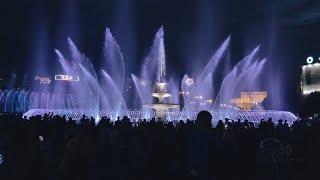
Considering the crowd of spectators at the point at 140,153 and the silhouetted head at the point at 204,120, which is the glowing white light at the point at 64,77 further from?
the silhouetted head at the point at 204,120

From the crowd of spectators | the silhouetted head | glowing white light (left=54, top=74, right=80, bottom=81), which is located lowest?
the crowd of spectators

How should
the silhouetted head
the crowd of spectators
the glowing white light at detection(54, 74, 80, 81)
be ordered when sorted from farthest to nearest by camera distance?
the glowing white light at detection(54, 74, 80, 81)
the crowd of spectators
the silhouetted head

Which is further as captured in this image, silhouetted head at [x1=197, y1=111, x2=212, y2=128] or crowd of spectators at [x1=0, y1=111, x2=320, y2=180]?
crowd of spectators at [x1=0, y1=111, x2=320, y2=180]

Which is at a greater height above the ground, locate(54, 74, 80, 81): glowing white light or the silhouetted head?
locate(54, 74, 80, 81): glowing white light

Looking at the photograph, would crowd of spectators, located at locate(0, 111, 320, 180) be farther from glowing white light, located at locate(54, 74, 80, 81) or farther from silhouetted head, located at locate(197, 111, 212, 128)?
glowing white light, located at locate(54, 74, 80, 81)

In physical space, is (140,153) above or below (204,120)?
below

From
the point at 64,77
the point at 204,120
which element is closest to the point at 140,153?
the point at 204,120

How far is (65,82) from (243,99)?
74866mm

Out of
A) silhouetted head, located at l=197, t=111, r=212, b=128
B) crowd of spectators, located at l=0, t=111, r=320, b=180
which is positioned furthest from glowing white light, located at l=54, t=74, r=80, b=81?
silhouetted head, located at l=197, t=111, r=212, b=128

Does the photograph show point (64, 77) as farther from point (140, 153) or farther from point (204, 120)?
point (204, 120)

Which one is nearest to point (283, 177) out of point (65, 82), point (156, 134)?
point (156, 134)

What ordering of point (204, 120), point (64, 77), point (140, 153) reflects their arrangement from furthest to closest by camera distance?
point (64, 77)
point (140, 153)
point (204, 120)

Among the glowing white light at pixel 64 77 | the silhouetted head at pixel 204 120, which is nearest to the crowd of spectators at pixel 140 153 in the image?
the silhouetted head at pixel 204 120

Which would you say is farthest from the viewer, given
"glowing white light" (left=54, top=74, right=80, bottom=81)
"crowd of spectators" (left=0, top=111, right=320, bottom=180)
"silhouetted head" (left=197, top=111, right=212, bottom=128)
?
"glowing white light" (left=54, top=74, right=80, bottom=81)
